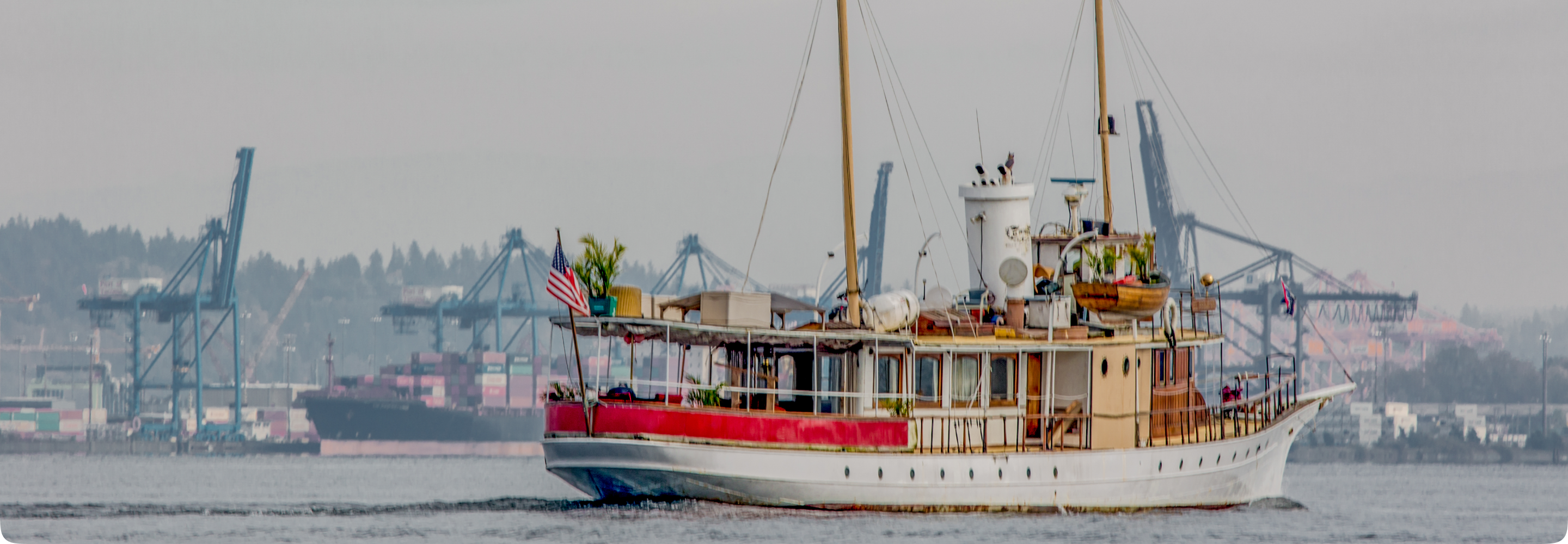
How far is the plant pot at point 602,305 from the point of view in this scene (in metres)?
32.6

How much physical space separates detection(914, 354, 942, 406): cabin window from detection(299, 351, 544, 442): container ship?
133382 millimetres

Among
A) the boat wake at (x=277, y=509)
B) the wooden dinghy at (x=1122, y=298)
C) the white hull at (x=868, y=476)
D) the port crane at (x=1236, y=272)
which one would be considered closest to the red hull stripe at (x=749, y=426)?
the white hull at (x=868, y=476)

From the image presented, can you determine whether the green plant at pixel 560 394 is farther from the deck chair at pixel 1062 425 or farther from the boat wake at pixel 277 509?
the deck chair at pixel 1062 425

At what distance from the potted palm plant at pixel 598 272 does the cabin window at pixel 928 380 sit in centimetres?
598

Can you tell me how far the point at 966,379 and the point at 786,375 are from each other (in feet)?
11.3

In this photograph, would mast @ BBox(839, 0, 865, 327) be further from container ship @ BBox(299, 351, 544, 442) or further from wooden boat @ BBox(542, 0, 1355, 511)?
container ship @ BBox(299, 351, 544, 442)

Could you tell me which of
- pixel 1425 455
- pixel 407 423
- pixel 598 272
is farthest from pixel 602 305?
pixel 407 423

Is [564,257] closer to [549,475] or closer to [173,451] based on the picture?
[549,475]

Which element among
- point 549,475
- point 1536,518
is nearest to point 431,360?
point 549,475

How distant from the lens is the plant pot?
107ft

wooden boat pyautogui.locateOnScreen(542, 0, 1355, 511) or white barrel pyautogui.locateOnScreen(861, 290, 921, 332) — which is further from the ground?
white barrel pyautogui.locateOnScreen(861, 290, 921, 332)

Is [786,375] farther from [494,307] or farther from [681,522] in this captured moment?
[494,307]

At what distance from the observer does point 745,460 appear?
32.6 m

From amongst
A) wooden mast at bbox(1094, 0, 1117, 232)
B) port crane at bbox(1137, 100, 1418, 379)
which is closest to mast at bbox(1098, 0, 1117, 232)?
wooden mast at bbox(1094, 0, 1117, 232)
